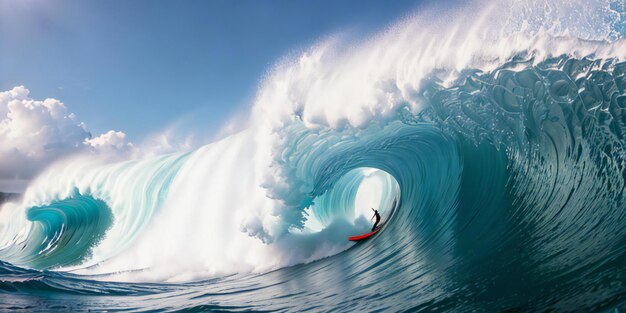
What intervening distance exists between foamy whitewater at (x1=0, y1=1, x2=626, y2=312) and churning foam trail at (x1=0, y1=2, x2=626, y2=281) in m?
0.04

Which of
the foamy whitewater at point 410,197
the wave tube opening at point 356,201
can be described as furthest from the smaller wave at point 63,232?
the wave tube opening at point 356,201

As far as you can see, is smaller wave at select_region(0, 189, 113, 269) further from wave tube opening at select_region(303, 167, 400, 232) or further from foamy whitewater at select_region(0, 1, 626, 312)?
wave tube opening at select_region(303, 167, 400, 232)

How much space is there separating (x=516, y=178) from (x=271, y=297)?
4.92m

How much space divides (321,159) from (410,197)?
110 inches

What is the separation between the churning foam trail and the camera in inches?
261

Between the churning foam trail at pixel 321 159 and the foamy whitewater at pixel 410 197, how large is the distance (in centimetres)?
4

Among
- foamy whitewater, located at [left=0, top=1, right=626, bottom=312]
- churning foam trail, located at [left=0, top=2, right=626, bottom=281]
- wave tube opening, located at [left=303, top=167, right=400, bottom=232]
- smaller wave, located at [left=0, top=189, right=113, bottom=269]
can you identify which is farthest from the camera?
smaller wave, located at [left=0, top=189, right=113, bottom=269]

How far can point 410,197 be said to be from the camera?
395 inches

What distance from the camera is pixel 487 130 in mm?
7301

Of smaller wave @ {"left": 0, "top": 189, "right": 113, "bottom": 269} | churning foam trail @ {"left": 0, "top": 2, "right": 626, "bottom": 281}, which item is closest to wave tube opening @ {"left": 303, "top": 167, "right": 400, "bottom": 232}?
churning foam trail @ {"left": 0, "top": 2, "right": 626, "bottom": 281}

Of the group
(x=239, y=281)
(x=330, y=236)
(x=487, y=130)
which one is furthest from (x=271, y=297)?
(x=487, y=130)

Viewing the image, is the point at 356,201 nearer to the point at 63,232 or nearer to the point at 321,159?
the point at 321,159

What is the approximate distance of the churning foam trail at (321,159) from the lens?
6637mm

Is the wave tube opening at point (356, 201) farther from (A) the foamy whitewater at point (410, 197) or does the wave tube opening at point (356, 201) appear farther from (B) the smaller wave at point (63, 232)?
(B) the smaller wave at point (63, 232)
